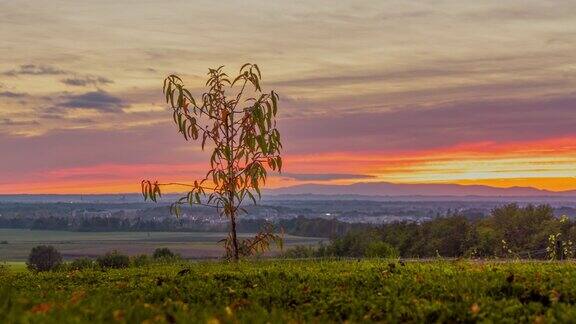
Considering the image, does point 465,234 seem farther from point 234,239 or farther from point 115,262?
point 234,239

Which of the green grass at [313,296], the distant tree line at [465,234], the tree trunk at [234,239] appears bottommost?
the distant tree line at [465,234]

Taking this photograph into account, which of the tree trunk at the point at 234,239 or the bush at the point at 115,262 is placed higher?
the tree trunk at the point at 234,239

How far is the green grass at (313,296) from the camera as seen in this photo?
10.3 m

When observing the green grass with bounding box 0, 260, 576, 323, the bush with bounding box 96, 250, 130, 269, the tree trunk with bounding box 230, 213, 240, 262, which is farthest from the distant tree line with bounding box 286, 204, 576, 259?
the green grass with bounding box 0, 260, 576, 323

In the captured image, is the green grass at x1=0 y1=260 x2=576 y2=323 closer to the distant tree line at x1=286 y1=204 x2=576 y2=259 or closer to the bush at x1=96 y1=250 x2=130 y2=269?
the bush at x1=96 y1=250 x2=130 y2=269

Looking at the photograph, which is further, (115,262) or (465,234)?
(465,234)

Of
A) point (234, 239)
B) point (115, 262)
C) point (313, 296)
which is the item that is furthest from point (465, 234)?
point (313, 296)

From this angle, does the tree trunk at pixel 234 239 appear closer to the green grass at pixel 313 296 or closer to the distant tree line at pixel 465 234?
the green grass at pixel 313 296

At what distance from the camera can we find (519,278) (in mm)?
12977

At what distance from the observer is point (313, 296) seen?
1234cm

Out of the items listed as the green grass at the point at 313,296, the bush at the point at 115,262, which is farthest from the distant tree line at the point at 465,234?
the green grass at the point at 313,296

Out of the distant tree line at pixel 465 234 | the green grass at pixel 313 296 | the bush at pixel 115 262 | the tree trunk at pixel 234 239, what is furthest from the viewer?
the distant tree line at pixel 465 234

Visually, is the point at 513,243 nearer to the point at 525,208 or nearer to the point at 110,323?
the point at 525,208

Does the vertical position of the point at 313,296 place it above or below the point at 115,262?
above
